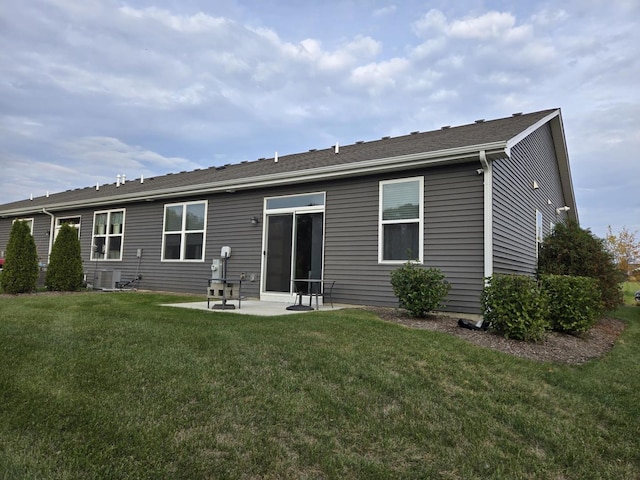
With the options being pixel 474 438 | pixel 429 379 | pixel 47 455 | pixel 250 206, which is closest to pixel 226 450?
pixel 47 455

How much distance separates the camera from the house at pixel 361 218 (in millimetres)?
6996

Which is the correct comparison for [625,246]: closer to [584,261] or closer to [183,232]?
[584,261]

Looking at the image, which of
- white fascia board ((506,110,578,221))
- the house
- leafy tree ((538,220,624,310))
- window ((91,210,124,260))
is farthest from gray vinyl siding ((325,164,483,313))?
window ((91,210,124,260))

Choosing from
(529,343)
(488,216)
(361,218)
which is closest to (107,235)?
(361,218)

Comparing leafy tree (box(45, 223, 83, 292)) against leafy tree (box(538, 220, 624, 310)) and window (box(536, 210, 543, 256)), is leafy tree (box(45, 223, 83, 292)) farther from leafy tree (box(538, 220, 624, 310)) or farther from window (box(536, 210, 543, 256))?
window (box(536, 210, 543, 256))

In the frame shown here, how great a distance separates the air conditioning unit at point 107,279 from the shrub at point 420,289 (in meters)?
8.55

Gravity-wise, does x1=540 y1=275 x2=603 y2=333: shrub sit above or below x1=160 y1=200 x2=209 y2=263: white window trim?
below

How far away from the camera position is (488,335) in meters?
5.62

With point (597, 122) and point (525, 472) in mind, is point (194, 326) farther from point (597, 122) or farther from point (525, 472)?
point (597, 122)

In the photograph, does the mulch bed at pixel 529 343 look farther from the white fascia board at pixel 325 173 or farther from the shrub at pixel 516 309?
the white fascia board at pixel 325 173

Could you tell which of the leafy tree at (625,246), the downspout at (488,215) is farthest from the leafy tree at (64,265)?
the leafy tree at (625,246)

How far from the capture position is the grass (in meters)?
2.39

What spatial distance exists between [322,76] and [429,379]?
40.1 feet

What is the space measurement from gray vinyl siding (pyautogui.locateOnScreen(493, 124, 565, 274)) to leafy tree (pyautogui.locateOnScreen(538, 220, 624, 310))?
515mm
